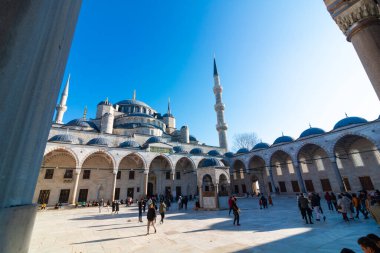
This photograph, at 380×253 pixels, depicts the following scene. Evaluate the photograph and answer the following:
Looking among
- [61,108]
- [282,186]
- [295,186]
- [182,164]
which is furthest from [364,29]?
[61,108]

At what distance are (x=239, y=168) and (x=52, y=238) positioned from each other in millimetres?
26968

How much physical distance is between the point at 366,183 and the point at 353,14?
868 inches

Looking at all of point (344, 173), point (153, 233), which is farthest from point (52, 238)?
point (344, 173)

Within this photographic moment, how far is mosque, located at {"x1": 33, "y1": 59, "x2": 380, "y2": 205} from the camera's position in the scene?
17344mm

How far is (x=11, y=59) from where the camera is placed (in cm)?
77

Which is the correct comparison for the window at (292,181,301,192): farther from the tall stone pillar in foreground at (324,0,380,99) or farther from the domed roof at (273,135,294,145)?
the tall stone pillar in foreground at (324,0,380,99)

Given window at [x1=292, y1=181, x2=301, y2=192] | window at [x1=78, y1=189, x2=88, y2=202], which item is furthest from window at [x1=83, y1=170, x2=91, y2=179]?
window at [x1=292, y1=181, x2=301, y2=192]

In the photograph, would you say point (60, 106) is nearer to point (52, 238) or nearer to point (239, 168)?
point (52, 238)

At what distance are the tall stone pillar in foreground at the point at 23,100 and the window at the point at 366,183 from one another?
24.8m

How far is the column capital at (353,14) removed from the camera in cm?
253

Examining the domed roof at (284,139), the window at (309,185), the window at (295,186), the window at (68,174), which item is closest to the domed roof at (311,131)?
the domed roof at (284,139)

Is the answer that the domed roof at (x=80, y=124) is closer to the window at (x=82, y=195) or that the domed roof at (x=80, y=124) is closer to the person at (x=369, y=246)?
the window at (x=82, y=195)

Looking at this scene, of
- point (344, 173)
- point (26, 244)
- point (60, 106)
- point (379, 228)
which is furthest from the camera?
point (60, 106)

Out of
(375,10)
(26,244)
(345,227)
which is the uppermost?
(375,10)
